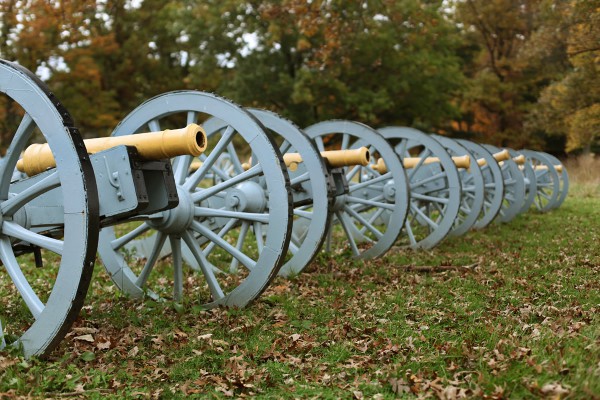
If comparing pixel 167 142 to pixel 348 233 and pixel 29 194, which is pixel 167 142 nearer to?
pixel 29 194

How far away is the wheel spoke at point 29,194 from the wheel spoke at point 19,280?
0.20 meters

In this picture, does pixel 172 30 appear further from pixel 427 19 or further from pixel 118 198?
pixel 118 198

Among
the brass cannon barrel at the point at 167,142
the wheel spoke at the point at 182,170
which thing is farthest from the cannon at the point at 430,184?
the brass cannon barrel at the point at 167,142

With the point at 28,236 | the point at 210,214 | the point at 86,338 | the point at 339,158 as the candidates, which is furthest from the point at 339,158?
the point at 28,236

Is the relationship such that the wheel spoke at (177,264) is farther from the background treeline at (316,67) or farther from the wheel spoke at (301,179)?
the background treeline at (316,67)

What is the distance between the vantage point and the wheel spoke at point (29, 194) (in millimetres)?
3801

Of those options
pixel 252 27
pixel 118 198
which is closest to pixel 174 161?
pixel 118 198

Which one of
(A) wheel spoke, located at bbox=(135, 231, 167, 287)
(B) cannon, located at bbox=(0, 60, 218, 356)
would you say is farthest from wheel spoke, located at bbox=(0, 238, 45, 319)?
(A) wheel spoke, located at bbox=(135, 231, 167, 287)

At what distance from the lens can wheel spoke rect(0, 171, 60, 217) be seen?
150 inches

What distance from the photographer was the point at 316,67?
23.3m

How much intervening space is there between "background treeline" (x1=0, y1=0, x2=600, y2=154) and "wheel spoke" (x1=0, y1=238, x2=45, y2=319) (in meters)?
16.4

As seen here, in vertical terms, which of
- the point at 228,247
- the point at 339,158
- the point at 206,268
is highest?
the point at 339,158

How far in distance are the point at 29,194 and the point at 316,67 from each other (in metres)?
20.0

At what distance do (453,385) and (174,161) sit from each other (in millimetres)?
3633
